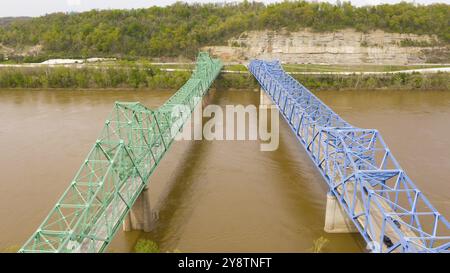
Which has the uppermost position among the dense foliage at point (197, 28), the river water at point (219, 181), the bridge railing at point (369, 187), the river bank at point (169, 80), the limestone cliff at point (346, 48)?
the dense foliage at point (197, 28)

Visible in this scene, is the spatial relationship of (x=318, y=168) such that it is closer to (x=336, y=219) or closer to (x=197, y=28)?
(x=336, y=219)

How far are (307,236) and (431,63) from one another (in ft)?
224

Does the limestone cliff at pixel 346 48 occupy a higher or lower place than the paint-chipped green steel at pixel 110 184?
higher

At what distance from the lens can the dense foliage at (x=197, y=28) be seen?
75812 mm

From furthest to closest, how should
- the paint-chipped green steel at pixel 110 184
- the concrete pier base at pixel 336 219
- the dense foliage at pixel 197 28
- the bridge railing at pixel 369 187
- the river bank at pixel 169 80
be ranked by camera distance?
the dense foliage at pixel 197 28, the river bank at pixel 169 80, the concrete pier base at pixel 336 219, the bridge railing at pixel 369 187, the paint-chipped green steel at pixel 110 184

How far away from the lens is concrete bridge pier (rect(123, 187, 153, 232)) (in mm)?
17694

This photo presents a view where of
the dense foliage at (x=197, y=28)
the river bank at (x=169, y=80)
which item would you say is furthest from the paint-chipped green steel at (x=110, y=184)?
the dense foliage at (x=197, y=28)

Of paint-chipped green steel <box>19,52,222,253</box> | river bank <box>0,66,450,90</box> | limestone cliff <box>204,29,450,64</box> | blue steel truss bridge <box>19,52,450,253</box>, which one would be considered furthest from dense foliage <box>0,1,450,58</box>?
paint-chipped green steel <box>19,52,222,253</box>

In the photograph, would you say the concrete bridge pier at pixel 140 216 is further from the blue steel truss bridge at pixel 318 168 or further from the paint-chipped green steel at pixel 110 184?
the paint-chipped green steel at pixel 110 184

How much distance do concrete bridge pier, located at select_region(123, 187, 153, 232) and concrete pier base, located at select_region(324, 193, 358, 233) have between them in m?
8.59

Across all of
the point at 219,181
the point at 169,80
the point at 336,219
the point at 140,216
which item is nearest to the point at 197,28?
the point at 169,80

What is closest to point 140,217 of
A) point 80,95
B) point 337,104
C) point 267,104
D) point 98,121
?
point 98,121

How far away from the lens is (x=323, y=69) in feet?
208

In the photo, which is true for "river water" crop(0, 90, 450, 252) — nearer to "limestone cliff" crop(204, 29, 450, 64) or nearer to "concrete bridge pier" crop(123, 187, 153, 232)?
"concrete bridge pier" crop(123, 187, 153, 232)
